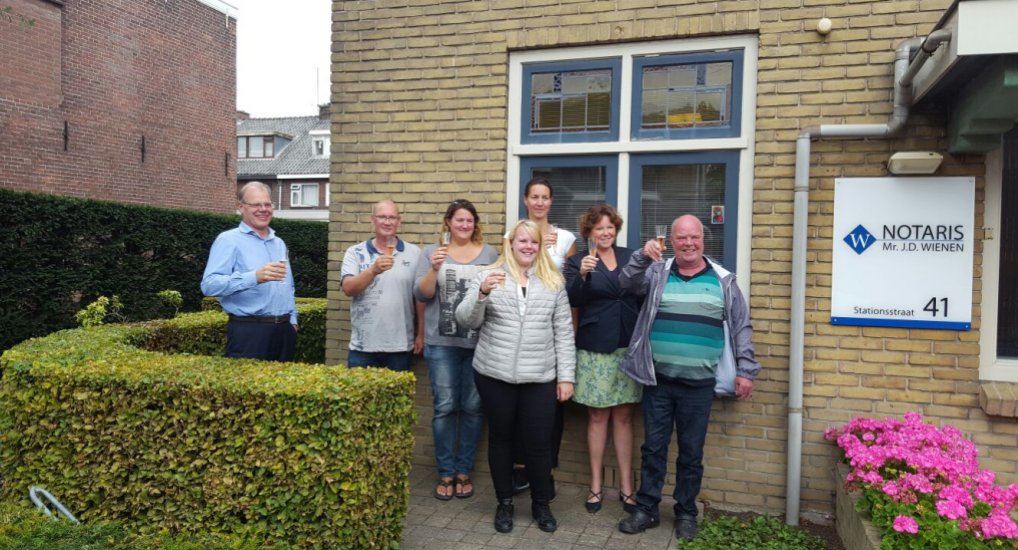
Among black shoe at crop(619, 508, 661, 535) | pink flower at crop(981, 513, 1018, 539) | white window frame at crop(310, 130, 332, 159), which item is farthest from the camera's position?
white window frame at crop(310, 130, 332, 159)

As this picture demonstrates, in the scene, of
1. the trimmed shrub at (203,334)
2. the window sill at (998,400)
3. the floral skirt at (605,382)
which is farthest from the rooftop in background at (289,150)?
the window sill at (998,400)

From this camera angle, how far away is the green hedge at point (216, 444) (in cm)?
358

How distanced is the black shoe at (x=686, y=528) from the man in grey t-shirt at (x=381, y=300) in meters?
2.13

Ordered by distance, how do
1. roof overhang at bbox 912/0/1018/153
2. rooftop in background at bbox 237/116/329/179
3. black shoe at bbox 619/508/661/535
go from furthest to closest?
rooftop in background at bbox 237/116/329/179
black shoe at bbox 619/508/661/535
roof overhang at bbox 912/0/1018/153

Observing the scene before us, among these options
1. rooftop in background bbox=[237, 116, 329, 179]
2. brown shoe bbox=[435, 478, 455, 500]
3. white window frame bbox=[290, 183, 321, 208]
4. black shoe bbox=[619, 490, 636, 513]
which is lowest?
brown shoe bbox=[435, 478, 455, 500]

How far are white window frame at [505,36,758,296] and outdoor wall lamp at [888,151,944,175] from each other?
34.8 inches

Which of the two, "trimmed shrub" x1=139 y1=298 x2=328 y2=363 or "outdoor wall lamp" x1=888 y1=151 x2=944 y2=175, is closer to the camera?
"outdoor wall lamp" x1=888 y1=151 x2=944 y2=175

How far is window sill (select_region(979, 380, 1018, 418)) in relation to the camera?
442 centimetres

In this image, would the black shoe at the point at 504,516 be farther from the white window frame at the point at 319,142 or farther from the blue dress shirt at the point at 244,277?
the white window frame at the point at 319,142

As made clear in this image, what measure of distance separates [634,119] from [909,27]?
181cm

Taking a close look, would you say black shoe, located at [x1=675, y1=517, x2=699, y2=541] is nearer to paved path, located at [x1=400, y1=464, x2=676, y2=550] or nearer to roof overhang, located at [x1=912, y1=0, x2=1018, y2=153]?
paved path, located at [x1=400, y1=464, x2=676, y2=550]

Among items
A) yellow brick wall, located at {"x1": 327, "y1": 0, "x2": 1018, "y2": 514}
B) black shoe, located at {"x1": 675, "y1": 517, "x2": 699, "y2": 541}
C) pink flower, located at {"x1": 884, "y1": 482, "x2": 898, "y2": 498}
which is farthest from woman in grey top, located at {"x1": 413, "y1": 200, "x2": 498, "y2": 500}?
pink flower, located at {"x1": 884, "y1": 482, "x2": 898, "y2": 498}

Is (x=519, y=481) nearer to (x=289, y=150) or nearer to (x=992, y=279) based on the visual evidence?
(x=992, y=279)

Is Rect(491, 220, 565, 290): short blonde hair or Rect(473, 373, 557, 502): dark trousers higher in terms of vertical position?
Rect(491, 220, 565, 290): short blonde hair
